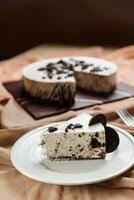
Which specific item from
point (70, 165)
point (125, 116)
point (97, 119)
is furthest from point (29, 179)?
point (125, 116)

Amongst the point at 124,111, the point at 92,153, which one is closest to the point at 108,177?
the point at 92,153

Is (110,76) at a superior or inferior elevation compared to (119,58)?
superior

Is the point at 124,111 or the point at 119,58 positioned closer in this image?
the point at 124,111

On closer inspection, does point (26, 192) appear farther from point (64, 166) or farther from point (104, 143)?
point (104, 143)

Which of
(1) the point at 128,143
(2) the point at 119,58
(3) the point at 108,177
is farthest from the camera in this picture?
(2) the point at 119,58

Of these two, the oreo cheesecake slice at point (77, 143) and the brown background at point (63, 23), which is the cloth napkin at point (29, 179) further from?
the brown background at point (63, 23)

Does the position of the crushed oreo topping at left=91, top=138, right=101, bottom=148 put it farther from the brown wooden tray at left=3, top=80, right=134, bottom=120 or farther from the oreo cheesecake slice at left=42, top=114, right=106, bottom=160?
the brown wooden tray at left=3, top=80, right=134, bottom=120
